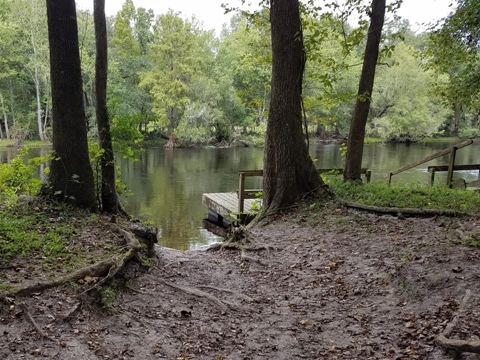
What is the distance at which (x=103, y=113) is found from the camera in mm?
6855

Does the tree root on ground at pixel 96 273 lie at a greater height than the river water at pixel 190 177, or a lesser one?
greater

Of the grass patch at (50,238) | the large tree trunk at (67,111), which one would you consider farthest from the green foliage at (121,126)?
the grass patch at (50,238)

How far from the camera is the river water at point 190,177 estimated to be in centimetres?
1377

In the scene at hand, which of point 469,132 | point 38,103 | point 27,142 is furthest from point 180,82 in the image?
point 469,132

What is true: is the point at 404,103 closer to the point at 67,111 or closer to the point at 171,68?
the point at 171,68

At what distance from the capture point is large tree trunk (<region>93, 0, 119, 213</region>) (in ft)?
22.4

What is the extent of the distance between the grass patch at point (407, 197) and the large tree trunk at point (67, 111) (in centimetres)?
537

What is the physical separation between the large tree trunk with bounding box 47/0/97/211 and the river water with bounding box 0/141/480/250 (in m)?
2.05

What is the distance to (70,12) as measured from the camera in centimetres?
576

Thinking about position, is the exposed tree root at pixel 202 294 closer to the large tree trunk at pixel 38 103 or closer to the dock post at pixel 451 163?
the dock post at pixel 451 163

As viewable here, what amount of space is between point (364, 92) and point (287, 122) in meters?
2.41

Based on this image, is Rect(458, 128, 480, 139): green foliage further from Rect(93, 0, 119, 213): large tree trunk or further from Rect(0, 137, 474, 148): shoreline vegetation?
Rect(93, 0, 119, 213): large tree trunk

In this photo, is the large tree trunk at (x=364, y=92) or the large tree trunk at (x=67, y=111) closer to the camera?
the large tree trunk at (x=67, y=111)

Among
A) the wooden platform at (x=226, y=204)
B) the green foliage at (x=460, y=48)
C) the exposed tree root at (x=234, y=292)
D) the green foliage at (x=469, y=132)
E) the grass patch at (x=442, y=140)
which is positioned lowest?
the wooden platform at (x=226, y=204)
